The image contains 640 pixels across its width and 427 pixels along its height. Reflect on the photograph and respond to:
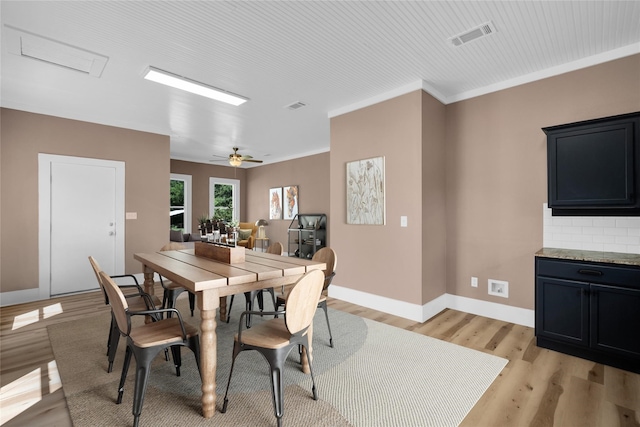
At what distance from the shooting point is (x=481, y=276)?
12.4 ft

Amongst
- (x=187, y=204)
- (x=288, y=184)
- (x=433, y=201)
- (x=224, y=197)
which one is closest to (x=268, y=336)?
(x=433, y=201)

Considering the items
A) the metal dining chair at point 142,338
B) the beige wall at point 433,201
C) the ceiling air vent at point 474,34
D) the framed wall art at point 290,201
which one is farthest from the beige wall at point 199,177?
the ceiling air vent at point 474,34

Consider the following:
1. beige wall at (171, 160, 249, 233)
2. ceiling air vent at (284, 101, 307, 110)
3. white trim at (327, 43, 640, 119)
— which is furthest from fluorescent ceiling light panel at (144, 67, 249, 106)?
beige wall at (171, 160, 249, 233)

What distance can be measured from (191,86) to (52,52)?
1281mm

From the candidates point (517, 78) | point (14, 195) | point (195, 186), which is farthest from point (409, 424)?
point (195, 186)

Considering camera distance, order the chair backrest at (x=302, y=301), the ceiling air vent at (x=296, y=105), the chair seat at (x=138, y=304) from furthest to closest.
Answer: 1. the ceiling air vent at (x=296, y=105)
2. the chair seat at (x=138, y=304)
3. the chair backrest at (x=302, y=301)

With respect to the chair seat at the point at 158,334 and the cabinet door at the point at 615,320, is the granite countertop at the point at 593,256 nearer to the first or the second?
the cabinet door at the point at 615,320

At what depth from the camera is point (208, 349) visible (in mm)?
1908

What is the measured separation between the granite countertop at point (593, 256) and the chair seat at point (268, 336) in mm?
2505

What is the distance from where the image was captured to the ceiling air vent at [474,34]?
2585mm

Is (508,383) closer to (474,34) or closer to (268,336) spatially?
(268,336)

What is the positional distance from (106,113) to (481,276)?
19.1 ft

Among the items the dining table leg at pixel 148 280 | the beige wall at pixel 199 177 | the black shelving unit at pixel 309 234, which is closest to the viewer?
the dining table leg at pixel 148 280

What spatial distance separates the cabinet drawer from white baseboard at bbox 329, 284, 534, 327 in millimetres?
848
